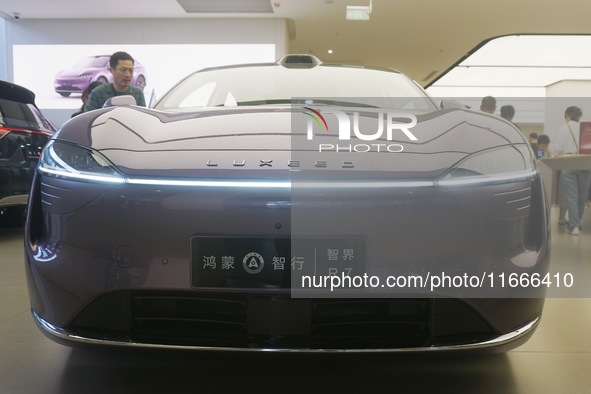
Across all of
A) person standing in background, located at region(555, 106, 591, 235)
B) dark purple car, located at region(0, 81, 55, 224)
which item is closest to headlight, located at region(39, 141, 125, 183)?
dark purple car, located at region(0, 81, 55, 224)

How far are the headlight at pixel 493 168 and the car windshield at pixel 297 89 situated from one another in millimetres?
696

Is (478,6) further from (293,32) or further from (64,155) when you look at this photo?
(64,155)

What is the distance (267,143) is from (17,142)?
3.24 metres

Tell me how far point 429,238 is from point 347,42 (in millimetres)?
11282

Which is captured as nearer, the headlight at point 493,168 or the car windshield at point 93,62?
the headlight at point 493,168

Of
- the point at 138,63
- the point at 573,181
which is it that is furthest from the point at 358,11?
the point at 573,181

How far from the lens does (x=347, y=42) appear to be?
11.7 meters

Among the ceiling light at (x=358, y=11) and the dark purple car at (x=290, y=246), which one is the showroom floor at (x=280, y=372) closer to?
the dark purple car at (x=290, y=246)

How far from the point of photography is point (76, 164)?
1.21 metres

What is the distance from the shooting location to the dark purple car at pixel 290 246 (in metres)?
1.09

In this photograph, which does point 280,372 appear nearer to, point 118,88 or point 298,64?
point 298,64

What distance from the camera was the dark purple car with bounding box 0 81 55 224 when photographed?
144 inches

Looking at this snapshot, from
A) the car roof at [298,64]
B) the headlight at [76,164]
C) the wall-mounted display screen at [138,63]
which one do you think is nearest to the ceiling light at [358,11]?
the wall-mounted display screen at [138,63]

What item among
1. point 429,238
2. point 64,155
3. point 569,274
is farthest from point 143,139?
point 569,274
